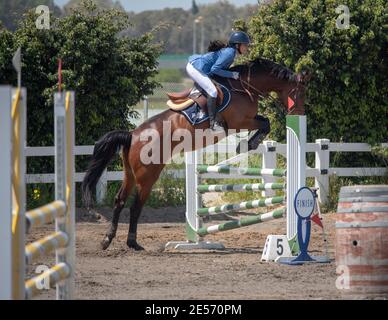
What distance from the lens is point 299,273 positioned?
7691 millimetres

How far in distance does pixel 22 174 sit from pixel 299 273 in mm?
3890

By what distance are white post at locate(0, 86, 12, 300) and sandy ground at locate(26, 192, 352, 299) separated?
2146mm

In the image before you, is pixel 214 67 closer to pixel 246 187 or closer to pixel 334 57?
pixel 246 187

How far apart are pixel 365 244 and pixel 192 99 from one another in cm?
397

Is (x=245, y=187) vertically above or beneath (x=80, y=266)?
above

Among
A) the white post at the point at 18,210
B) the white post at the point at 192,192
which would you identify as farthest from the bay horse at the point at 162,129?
the white post at the point at 18,210

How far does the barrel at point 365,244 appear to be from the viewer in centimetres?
628

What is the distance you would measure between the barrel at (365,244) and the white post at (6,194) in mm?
2873

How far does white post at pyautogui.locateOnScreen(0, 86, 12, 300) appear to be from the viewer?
13.7 feet

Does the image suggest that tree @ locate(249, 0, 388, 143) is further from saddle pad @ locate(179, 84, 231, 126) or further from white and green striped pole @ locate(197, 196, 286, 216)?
white and green striped pole @ locate(197, 196, 286, 216)

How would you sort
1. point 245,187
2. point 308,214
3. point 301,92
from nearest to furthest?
point 308,214, point 245,187, point 301,92

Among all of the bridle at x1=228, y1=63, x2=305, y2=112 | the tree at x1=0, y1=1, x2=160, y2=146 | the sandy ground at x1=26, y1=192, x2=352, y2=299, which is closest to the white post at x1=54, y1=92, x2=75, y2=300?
the sandy ground at x1=26, y1=192, x2=352, y2=299
